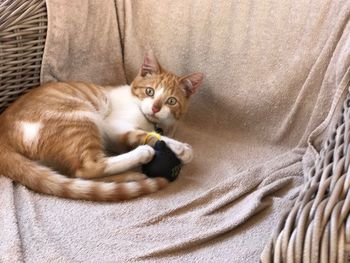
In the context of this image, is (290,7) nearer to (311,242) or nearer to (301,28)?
(301,28)

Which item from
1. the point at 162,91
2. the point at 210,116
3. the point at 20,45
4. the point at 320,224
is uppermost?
the point at 320,224

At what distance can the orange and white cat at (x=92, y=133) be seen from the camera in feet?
4.18

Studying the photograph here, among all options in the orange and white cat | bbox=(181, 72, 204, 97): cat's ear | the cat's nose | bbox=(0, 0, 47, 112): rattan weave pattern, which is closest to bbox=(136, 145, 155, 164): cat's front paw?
the orange and white cat

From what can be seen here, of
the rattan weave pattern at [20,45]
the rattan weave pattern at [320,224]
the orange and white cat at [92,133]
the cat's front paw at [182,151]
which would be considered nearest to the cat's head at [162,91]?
the orange and white cat at [92,133]

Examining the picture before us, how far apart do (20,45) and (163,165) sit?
601 millimetres

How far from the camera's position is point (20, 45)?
4.84ft

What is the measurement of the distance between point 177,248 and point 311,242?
0.38 m

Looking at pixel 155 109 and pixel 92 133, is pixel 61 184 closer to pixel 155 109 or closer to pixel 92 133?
pixel 92 133

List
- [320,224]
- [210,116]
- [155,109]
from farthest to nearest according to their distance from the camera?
[210,116] → [155,109] → [320,224]

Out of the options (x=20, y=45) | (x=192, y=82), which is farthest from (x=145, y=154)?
(x=20, y=45)

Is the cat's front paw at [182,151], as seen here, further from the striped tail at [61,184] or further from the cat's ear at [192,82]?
the cat's ear at [192,82]

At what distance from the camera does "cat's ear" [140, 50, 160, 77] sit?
64.1 inches

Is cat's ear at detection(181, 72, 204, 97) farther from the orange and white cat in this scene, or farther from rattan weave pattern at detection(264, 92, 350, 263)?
rattan weave pattern at detection(264, 92, 350, 263)

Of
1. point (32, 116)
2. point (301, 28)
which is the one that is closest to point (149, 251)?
point (32, 116)
